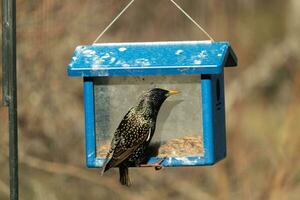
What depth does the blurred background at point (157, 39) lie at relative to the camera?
8.75 m

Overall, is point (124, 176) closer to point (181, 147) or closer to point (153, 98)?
point (181, 147)

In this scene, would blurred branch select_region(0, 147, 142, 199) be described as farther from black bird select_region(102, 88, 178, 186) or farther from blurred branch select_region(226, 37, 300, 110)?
black bird select_region(102, 88, 178, 186)

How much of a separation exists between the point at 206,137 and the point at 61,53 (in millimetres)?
3808

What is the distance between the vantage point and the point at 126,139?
5.26 meters

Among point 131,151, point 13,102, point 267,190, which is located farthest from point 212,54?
point 267,190

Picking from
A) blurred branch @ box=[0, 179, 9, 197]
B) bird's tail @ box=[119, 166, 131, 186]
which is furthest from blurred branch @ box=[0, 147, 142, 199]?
bird's tail @ box=[119, 166, 131, 186]

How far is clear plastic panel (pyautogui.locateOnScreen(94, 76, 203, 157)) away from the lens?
17.2 feet

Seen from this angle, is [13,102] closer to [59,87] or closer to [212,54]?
[212,54]

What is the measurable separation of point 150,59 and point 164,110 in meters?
0.23

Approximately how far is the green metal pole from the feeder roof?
32 cm

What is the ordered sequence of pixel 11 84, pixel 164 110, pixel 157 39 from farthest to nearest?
pixel 157 39 < pixel 164 110 < pixel 11 84

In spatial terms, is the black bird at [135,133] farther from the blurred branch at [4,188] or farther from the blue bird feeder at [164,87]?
the blurred branch at [4,188]

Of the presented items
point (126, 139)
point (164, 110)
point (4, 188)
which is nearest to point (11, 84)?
point (126, 139)

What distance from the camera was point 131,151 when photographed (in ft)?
17.3
